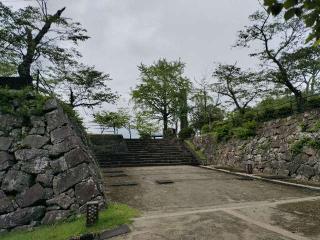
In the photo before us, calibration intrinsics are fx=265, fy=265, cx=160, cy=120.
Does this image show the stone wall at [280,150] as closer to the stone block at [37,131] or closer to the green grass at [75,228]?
the green grass at [75,228]

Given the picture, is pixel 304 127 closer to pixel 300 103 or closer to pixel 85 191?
pixel 300 103

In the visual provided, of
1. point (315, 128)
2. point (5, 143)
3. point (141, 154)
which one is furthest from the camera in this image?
point (141, 154)

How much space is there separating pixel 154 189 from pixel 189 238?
15.2ft

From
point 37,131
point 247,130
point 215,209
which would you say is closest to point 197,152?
point 247,130

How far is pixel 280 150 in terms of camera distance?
1255cm

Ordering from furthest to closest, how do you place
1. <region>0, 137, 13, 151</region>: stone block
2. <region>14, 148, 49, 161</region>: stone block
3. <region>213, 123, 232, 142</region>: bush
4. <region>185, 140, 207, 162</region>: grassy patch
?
<region>185, 140, 207, 162</region>: grassy patch < <region>213, 123, 232, 142</region>: bush < <region>0, 137, 13, 151</region>: stone block < <region>14, 148, 49, 161</region>: stone block

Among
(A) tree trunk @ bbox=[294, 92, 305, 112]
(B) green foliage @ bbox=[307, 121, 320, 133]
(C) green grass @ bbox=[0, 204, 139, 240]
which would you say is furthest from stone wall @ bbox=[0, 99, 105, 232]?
(A) tree trunk @ bbox=[294, 92, 305, 112]

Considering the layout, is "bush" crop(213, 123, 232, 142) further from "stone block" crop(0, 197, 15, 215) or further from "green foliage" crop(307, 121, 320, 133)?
"stone block" crop(0, 197, 15, 215)

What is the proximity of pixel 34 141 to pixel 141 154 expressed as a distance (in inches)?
446

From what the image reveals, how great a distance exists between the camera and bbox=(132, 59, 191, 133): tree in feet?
86.5

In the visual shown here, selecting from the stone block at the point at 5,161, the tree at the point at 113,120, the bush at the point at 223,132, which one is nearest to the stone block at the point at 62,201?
the stone block at the point at 5,161

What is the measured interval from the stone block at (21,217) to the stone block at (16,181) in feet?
2.14

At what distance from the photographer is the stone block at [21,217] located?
6.67 m

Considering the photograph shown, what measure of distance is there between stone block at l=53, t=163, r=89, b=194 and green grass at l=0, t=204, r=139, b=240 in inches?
39.6
